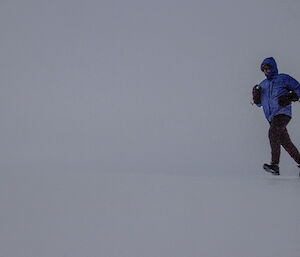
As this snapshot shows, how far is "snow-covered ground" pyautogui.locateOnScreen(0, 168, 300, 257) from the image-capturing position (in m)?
0.93

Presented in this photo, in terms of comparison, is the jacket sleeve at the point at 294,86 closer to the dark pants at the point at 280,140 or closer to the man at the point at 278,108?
the man at the point at 278,108

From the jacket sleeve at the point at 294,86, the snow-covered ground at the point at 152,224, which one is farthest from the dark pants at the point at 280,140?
the snow-covered ground at the point at 152,224

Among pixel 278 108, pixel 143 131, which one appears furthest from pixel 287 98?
pixel 143 131

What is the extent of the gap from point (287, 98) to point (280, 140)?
16.6 inches

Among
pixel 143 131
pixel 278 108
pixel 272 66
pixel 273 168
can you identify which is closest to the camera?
pixel 273 168

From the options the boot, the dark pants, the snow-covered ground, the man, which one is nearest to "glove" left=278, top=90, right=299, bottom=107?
→ the man

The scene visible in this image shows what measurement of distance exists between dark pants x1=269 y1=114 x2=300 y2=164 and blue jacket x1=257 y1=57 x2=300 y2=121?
0.07 metres

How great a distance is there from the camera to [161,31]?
1633 cm

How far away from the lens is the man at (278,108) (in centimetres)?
318

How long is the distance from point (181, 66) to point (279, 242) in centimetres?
1528

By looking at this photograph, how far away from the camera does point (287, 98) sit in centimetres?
321

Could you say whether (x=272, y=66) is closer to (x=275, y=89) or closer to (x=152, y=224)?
(x=275, y=89)

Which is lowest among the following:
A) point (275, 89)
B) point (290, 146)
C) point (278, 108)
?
point (290, 146)

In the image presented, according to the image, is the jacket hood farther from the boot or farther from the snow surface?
the snow surface
